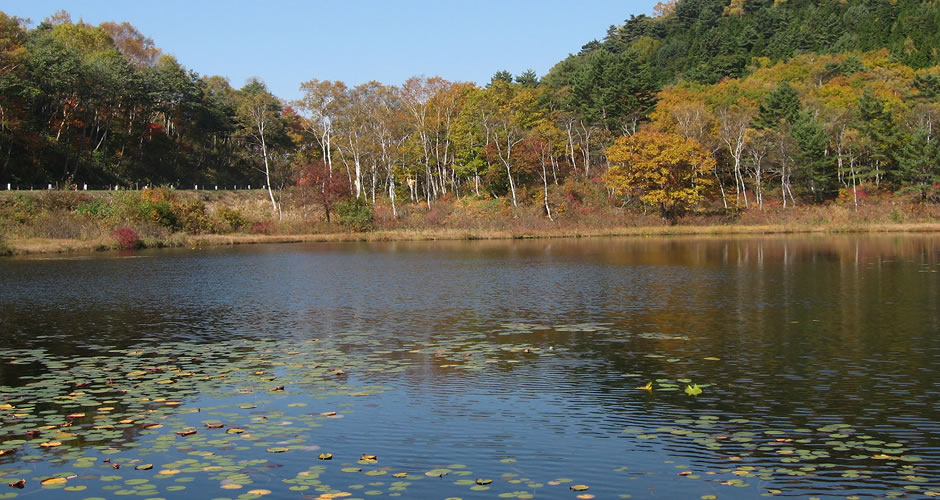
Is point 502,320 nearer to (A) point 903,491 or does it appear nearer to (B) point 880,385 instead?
(B) point 880,385

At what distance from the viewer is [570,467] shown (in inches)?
395

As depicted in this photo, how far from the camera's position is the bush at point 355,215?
75500 mm

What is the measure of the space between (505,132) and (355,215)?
17.5 metres

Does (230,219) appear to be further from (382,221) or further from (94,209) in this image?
(382,221)

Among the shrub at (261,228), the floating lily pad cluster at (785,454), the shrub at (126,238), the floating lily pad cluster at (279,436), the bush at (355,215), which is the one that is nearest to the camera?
the floating lily pad cluster at (785,454)

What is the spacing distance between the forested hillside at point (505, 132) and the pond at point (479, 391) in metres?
48.5

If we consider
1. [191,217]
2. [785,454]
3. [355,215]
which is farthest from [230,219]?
[785,454]

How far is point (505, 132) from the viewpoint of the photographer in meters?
Result: 81.7

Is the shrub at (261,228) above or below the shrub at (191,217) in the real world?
below

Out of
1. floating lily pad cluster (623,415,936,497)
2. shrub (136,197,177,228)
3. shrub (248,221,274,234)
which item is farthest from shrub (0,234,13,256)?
floating lily pad cluster (623,415,936,497)

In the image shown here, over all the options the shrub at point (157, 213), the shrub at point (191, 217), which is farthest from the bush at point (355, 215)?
the shrub at point (157, 213)

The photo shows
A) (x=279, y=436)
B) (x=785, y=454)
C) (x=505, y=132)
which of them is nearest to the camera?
(x=785, y=454)

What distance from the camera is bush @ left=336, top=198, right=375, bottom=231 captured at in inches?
2972

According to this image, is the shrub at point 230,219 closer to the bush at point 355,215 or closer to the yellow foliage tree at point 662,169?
the bush at point 355,215
